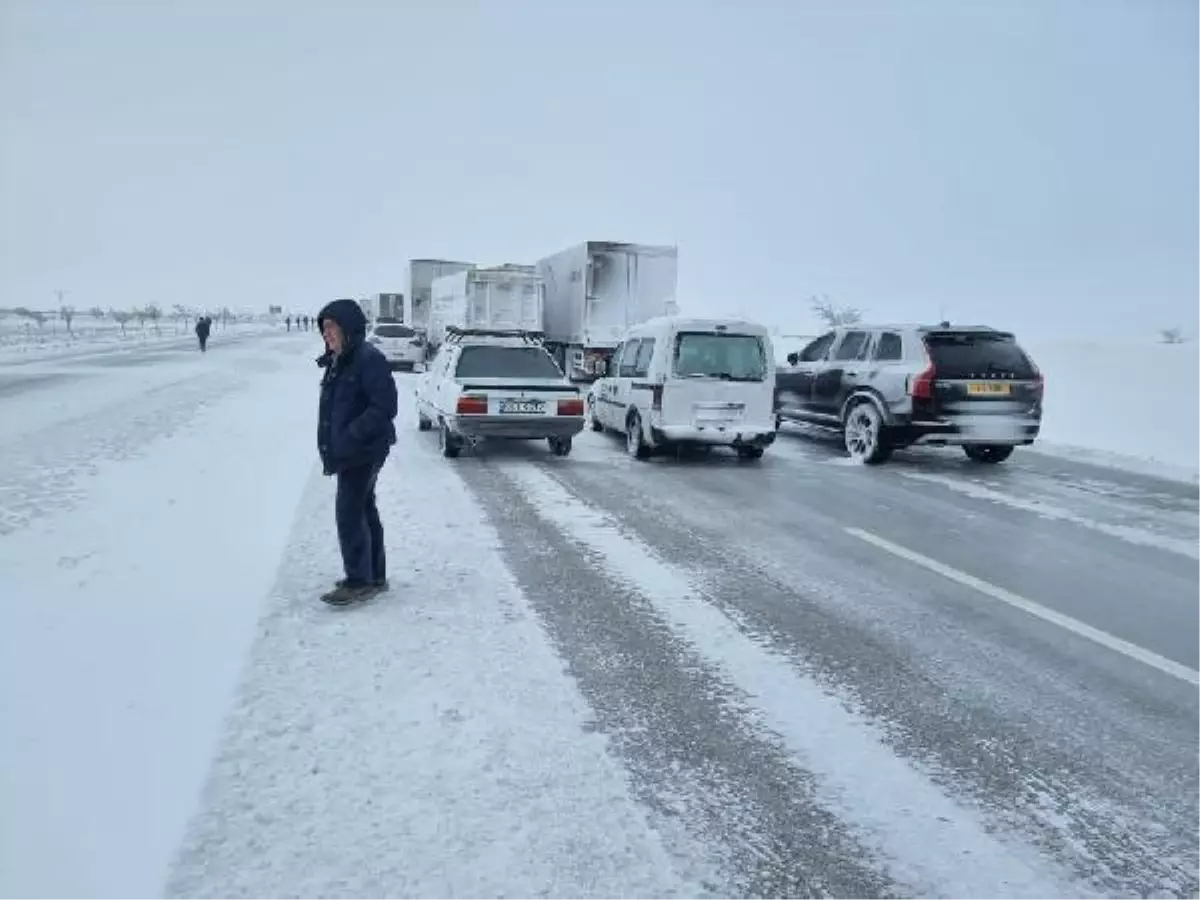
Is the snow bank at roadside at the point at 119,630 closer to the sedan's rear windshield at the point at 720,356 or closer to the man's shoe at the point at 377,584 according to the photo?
the man's shoe at the point at 377,584

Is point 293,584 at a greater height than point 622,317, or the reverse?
point 622,317

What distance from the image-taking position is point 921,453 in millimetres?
13227

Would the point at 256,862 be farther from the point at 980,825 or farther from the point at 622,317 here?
the point at 622,317

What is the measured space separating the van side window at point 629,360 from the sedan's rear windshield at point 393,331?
59.4 feet

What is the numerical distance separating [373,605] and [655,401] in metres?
6.37

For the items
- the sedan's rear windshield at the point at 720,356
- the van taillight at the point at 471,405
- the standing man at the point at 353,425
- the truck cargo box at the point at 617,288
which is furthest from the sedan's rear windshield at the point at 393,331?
the standing man at the point at 353,425

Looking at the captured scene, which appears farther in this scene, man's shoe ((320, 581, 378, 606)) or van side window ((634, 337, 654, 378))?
van side window ((634, 337, 654, 378))

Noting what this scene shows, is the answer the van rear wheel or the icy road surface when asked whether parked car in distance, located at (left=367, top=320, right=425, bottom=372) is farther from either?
the icy road surface

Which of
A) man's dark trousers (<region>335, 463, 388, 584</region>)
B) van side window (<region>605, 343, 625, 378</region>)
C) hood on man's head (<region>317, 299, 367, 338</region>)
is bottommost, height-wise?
man's dark trousers (<region>335, 463, 388, 584</region>)

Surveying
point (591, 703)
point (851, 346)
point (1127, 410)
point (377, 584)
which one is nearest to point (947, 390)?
point (851, 346)

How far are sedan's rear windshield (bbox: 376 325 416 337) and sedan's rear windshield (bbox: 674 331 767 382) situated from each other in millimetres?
19955

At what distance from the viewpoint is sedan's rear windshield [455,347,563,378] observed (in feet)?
37.3

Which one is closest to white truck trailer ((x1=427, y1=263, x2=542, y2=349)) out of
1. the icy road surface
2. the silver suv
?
the silver suv

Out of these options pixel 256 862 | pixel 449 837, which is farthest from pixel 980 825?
pixel 256 862
